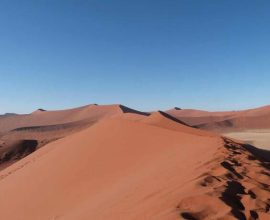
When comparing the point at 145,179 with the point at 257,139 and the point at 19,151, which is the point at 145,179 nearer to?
the point at 19,151

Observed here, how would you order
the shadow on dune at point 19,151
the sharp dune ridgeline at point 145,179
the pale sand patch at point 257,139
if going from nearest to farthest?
the sharp dune ridgeline at point 145,179
the pale sand patch at point 257,139
the shadow on dune at point 19,151

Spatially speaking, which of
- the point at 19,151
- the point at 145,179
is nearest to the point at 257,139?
the point at 19,151

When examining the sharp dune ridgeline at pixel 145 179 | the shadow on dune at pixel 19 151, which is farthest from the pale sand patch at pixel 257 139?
the shadow on dune at pixel 19 151

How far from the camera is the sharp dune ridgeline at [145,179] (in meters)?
4.32

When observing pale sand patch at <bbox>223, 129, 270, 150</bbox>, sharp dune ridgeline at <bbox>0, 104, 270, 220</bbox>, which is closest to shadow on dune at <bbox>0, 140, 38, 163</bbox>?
sharp dune ridgeline at <bbox>0, 104, 270, 220</bbox>

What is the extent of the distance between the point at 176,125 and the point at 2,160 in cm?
1620

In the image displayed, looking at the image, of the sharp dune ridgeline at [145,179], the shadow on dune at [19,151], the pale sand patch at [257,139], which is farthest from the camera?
the shadow on dune at [19,151]

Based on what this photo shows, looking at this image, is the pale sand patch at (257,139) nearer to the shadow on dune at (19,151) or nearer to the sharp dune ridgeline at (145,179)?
the sharp dune ridgeline at (145,179)

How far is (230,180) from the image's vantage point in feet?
17.0

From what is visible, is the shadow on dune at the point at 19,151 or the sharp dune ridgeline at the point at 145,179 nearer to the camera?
the sharp dune ridgeline at the point at 145,179

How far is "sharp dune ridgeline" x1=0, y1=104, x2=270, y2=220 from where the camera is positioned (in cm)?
432

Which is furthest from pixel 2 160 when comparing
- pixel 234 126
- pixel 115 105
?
pixel 115 105

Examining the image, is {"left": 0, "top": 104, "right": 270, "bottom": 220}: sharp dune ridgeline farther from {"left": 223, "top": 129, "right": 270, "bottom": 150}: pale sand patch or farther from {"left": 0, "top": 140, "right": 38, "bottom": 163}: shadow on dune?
{"left": 0, "top": 140, "right": 38, "bottom": 163}: shadow on dune

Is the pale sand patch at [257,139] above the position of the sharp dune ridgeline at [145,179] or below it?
above
